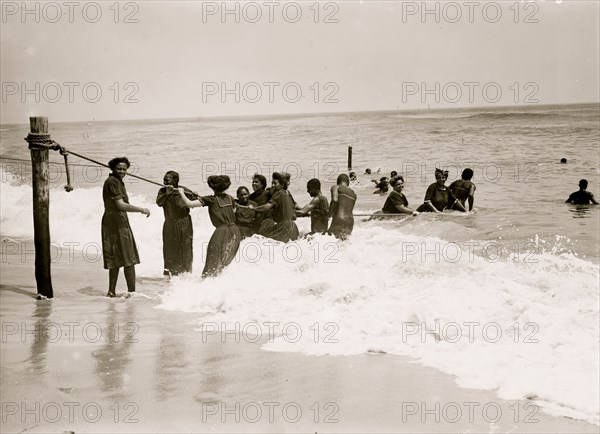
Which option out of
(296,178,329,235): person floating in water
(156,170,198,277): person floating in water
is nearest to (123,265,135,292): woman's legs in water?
(156,170,198,277): person floating in water

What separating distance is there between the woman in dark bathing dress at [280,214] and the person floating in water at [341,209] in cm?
85

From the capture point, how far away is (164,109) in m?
11.6

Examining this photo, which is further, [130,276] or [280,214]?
[280,214]

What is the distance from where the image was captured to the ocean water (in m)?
5.43

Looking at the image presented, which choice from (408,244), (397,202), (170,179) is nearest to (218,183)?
(170,179)

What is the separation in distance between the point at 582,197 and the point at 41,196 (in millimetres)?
8061

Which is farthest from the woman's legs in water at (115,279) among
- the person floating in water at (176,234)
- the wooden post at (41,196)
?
the person floating in water at (176,234)

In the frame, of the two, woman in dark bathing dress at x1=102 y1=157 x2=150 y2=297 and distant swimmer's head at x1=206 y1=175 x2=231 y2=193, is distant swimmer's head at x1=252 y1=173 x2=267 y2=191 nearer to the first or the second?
distant swimmer's head at x1=206 y1=175 x2=231 y2=193

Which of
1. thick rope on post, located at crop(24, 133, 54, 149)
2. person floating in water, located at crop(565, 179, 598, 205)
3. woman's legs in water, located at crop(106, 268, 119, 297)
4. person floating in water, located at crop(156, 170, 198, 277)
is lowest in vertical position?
woman's legs in water, located at crop(106, 268, 119, 297)

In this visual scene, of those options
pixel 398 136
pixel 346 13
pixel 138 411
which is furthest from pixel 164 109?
pixel 398 136

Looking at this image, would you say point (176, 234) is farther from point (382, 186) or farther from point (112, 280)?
point (382, 186)

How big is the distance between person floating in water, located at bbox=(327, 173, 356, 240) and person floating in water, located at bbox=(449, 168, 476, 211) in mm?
3590

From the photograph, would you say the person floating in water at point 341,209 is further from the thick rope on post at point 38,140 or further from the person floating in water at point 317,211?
the thick rope on post at point 38,140

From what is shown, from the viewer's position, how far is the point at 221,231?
781 cm
